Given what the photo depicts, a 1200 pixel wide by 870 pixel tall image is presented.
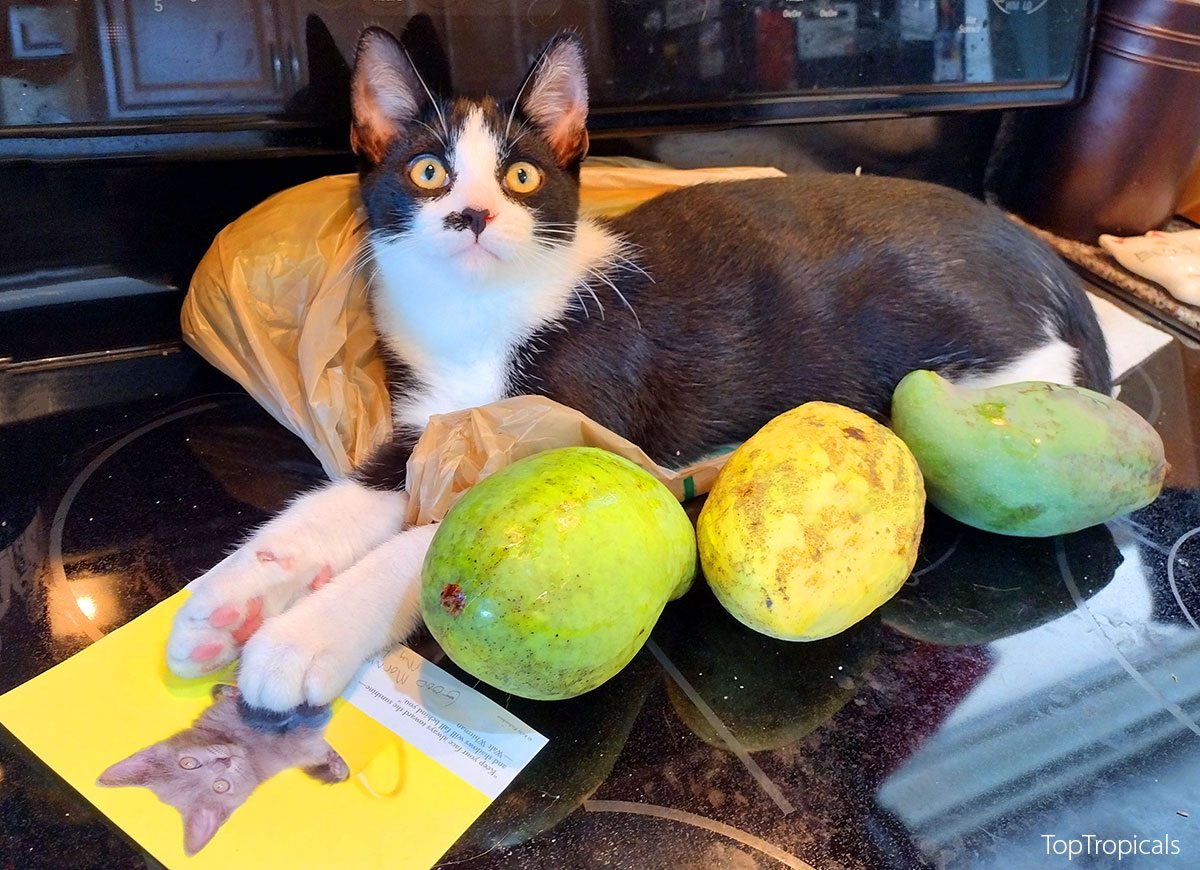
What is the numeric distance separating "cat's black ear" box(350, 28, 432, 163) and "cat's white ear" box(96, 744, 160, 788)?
543 millimetres

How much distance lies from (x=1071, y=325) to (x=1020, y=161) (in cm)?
45

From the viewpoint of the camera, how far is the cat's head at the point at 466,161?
70cm

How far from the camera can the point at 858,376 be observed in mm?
819

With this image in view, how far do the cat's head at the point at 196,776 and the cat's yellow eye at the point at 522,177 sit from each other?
0.51 metres

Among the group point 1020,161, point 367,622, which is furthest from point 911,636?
point 1020,161

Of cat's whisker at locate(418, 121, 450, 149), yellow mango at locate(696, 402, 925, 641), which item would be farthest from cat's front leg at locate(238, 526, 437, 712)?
cat's whisker at locate(418, 121, 450, 149)

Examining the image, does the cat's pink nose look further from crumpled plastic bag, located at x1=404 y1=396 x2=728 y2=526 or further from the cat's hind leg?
the cat's hind leg

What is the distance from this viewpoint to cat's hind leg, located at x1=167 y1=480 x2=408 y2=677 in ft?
1.93

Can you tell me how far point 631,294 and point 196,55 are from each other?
1.46ft

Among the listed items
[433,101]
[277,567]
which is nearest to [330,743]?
[277,567]

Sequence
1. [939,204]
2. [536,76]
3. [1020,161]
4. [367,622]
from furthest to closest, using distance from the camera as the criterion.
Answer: [1020,161]
[939,204]
[536,76]
[367,622]

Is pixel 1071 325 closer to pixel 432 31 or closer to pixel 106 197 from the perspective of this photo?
pixel 432 31

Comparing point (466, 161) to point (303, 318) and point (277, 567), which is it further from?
point (277, 567)

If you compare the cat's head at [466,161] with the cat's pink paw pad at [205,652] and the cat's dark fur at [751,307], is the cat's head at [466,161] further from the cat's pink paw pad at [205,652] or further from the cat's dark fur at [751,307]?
the cat's pink paw pad at [205,652]
